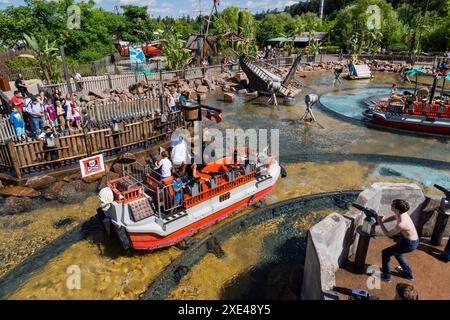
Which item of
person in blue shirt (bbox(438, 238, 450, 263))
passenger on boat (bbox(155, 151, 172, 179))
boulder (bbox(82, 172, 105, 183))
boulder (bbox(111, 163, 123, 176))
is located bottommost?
boulder (bbox(82, 172, 105, 183))

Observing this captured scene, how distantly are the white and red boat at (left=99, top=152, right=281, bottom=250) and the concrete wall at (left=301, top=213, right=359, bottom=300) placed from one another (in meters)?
3.59

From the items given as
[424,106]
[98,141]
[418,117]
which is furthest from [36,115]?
[424,106]

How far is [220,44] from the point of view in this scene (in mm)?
41531

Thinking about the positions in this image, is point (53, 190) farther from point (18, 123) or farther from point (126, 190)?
point (126, 190)

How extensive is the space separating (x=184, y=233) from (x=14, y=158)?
706 cm

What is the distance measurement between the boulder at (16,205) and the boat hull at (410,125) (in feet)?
60.5

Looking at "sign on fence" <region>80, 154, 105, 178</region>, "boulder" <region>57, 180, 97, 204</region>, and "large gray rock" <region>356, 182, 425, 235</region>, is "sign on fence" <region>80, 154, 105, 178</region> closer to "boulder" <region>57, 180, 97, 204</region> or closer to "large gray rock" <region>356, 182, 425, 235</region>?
"boulder" <region>57, 180, 97, 204</region>

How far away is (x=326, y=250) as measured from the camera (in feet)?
16.9

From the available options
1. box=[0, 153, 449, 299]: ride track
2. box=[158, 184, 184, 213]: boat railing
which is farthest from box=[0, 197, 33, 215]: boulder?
box=[158, 184, 184, 213]: boat railing

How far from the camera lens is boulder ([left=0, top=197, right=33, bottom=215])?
33.4 feet

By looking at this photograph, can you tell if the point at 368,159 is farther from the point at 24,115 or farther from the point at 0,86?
the point at 0,86

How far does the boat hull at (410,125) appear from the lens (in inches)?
670

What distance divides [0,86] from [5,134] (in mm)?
11411
